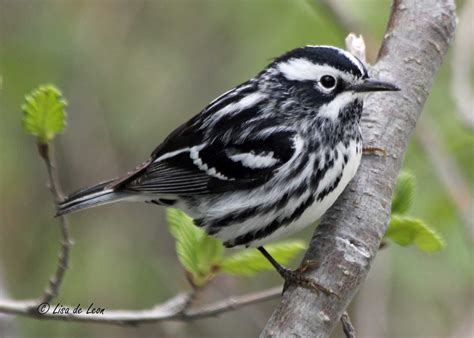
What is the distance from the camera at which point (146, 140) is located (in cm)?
605

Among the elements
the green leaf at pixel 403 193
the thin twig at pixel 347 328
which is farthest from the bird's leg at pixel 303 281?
the green leaf at pixel 403 193

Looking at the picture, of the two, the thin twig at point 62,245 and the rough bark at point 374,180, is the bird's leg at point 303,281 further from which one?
the thin twig at point 62,245

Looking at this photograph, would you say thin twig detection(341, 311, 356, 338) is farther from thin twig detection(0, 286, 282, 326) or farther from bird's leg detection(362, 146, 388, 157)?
bird's leg detection(362, 146, 388, 157)

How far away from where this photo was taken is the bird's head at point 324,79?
10.7 feet

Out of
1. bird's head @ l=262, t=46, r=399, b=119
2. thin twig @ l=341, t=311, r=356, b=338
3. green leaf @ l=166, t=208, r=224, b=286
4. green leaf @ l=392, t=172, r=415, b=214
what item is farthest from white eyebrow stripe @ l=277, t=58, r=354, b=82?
thin twig @ l=341, t=311, r=356, b=338

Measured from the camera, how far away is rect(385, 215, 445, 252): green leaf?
10.2 feet

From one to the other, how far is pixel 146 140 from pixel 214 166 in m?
2.68

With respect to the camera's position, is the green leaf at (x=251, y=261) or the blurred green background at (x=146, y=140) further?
the blurred green background at (x=146, y=140)

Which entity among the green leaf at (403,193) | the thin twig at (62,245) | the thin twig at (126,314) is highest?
the green leaf at (403,193)

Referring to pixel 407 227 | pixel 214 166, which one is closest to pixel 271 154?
pixel 214 166

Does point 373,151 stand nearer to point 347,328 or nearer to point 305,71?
point 305,71

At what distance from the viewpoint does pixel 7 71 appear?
506cm

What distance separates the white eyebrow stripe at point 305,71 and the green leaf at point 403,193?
45cm

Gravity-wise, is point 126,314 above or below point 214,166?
below
